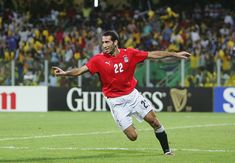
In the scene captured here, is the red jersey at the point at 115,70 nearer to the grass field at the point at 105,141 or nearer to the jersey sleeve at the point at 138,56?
the jersey sleeve at the point at 138,56

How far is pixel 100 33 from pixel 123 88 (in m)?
21.4

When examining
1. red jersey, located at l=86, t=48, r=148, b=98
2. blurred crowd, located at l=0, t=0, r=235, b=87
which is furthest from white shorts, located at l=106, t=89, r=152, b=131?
blurred crowd, located at l=0, t=0, r=235, b=87

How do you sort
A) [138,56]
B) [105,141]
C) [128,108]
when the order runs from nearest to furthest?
[128,108] → [138,56] → [105,141]

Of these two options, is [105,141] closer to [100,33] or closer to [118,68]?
[118,68]

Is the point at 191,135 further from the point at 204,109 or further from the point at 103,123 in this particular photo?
the point at 204,109

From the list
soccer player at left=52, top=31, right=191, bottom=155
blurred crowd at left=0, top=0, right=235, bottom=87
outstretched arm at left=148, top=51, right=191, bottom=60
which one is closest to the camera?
outstretched arm at left=148, top=51, right=191, bottom=60

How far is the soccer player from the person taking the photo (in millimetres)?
12727

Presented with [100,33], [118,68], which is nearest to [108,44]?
[118,68]

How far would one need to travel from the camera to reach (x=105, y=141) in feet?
52.2

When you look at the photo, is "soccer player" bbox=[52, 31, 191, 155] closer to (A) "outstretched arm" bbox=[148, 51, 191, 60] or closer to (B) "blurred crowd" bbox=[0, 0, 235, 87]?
(A) "outstretched arm" bbox=[148, 51, 191, 60]

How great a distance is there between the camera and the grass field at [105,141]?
12.4 metres

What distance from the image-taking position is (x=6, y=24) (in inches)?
1425

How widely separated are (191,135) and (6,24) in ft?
66.4

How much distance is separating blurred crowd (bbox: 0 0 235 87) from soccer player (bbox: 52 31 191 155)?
15.1 m
